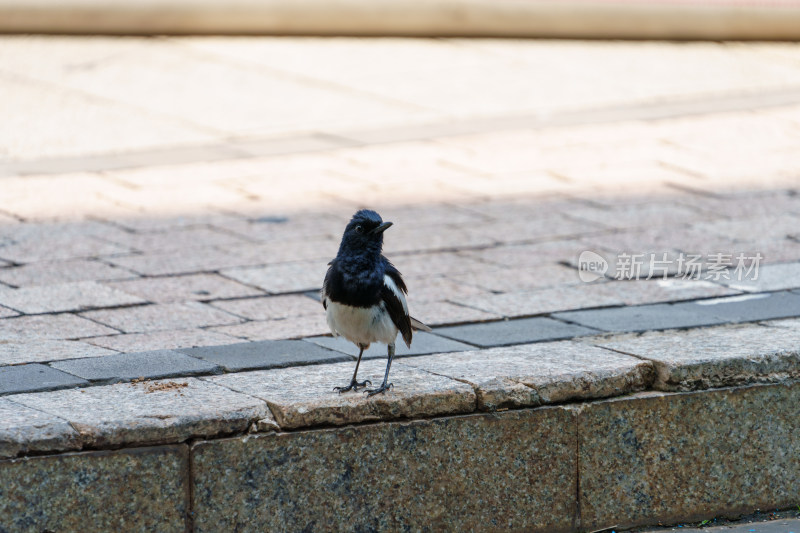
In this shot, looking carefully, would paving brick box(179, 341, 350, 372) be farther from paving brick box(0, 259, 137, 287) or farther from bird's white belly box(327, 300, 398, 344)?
paving brick box(0, 259, 137, 287)

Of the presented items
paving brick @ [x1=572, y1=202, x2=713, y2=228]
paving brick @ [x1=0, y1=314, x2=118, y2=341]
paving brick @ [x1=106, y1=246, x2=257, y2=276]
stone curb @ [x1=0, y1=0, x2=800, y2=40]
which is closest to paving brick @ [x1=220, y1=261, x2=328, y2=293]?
paving brick @ [x1=106, y1=246, x2=257, y2=276]

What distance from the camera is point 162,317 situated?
4.71 metres

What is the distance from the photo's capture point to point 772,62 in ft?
35.9

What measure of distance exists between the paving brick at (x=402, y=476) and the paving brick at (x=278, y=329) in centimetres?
96

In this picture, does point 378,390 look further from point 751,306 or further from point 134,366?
point 751,306

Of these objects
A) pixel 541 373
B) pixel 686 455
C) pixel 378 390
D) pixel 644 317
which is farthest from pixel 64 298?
pixel 686 455

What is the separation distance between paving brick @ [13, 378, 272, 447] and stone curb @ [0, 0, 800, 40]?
295 inches

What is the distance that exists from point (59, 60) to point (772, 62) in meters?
6.52

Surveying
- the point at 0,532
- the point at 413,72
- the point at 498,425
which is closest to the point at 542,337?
the point at 498,425

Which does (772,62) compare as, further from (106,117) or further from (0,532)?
(0,532)

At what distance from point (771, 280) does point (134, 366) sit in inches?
115

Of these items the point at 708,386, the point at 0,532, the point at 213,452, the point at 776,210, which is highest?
the point at 776,210

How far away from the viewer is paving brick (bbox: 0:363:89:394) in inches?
142

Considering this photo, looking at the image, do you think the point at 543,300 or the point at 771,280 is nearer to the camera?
the point at 543,300
